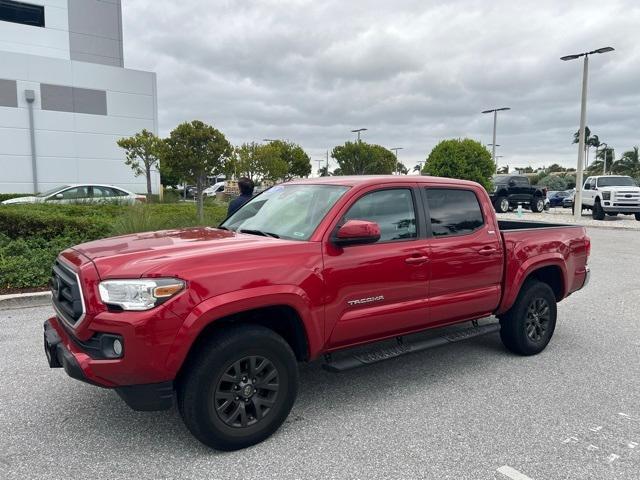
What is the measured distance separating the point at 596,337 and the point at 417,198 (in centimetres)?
305

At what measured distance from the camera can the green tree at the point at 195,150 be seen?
59.9ft

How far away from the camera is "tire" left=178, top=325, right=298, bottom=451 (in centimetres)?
315

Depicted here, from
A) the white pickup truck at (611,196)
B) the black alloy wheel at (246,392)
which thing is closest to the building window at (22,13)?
the white pickup truck at (611,196)

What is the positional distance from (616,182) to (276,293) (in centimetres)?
2540

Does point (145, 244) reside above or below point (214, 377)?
above

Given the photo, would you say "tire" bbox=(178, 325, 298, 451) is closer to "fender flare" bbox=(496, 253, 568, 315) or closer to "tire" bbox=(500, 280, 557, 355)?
"fender flare" bbox=(496, 253, 568, 315)

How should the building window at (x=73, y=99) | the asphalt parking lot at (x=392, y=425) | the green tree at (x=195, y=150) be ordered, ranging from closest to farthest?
the asphalt parking lot at (x=392, y=425) < the green tree at (x=195, y=150) < the building window at (x=73, y=99)

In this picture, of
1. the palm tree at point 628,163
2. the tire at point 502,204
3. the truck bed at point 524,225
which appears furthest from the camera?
the palm tree at point 628,163

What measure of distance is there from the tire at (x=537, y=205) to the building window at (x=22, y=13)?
103ft

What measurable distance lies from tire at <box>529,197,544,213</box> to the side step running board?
27136 mm

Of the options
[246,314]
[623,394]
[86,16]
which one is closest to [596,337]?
[623,394]

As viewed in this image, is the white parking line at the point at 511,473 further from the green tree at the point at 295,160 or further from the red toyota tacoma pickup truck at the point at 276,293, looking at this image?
the green tree at the point at 295,160

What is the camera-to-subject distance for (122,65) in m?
35.3

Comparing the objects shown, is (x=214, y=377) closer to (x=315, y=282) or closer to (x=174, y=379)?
(x=174, y=379)
